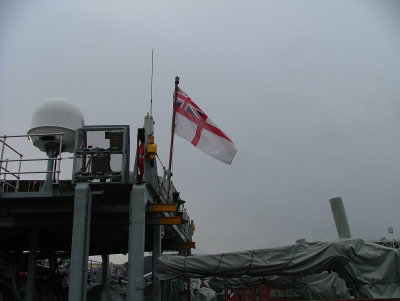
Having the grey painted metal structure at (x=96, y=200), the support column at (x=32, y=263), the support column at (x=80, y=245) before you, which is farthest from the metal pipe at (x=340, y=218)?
the support column at (x=32, y=263)

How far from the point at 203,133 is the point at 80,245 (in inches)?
256

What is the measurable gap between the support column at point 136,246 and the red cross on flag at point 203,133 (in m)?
5.02

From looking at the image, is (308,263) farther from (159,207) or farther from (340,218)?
(340,218)

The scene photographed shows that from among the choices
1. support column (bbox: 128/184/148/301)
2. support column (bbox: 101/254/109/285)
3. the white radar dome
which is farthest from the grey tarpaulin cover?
support column (bbox: 101/254/109/285)

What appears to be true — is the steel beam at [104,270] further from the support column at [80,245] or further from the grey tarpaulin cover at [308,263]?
the support column at [80,245]

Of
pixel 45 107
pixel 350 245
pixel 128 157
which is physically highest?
pixel 45 107

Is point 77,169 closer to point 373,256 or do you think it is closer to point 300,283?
point 373,256

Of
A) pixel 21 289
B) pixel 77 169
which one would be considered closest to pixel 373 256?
pixel 77 169

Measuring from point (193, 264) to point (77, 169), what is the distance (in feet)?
11.8

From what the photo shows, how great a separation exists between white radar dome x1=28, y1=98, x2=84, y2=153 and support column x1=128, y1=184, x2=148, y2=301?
3.42m

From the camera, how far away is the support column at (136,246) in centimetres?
909

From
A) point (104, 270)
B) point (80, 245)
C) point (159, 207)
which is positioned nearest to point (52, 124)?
point (159, 207)

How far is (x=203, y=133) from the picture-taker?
14.7 m

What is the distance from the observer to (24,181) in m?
13.0
